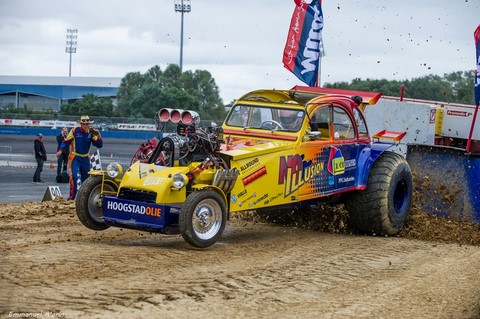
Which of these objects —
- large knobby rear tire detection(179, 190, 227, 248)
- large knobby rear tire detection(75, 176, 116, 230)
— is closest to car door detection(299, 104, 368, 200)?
large knobby rear tire detection(179, 190, 227, 248)

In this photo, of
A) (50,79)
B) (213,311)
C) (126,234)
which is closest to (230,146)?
(126,234)

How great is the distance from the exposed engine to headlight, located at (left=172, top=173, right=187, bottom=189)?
20.0 inches

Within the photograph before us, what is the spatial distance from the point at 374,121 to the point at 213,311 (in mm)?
10010

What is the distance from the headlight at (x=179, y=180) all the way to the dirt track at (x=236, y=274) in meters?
0.75

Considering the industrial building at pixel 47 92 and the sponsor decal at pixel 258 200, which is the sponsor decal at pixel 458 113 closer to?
the sponsor decal at pixel 258 200

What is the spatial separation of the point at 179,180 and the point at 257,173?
1208 millimetres

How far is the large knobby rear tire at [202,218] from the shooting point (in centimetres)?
917

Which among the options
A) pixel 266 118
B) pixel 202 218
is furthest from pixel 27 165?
pixel 202 218

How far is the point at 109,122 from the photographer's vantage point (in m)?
55.3

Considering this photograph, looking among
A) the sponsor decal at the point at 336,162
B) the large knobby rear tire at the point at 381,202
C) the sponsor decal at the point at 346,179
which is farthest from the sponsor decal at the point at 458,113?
the sponsor decal at the point at 336,162

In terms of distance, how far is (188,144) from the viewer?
32.3 feet

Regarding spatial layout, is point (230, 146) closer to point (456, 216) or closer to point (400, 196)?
point (400, 196)

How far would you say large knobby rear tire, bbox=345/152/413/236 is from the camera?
11.7m

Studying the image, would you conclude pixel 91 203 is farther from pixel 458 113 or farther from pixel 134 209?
pixel 458 113
